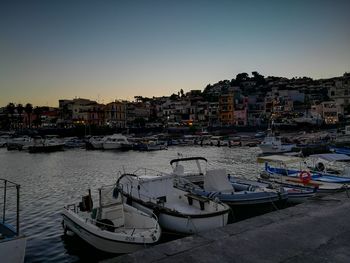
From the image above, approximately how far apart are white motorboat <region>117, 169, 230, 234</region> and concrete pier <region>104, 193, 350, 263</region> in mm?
5096

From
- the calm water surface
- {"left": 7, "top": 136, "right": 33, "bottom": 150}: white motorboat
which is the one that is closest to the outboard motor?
the calm water surface

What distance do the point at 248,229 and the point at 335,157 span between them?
2105 centimetres

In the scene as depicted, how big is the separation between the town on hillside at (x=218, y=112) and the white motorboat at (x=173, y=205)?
8475 cm

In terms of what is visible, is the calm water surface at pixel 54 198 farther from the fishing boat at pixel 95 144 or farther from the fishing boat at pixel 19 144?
the fishing boat at pixel 19 144

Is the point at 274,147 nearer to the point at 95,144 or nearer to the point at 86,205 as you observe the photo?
the point at 95,144

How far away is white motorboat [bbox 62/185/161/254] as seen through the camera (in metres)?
10.5

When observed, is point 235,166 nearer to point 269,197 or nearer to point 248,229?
point 269,197

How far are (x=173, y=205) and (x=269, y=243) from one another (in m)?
9.41

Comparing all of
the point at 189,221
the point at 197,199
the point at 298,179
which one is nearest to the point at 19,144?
the point at 298,179

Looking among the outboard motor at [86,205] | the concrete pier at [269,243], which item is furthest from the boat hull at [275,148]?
the concrete pier at [269,243]

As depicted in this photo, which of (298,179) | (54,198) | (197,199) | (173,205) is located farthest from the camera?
(54,198)

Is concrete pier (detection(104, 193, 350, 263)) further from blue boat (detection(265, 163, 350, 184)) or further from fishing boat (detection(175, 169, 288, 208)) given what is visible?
blue boat (detection(265, 163, 350, 184))

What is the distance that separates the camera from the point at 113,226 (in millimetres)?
11141

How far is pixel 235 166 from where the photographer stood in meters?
39.5
